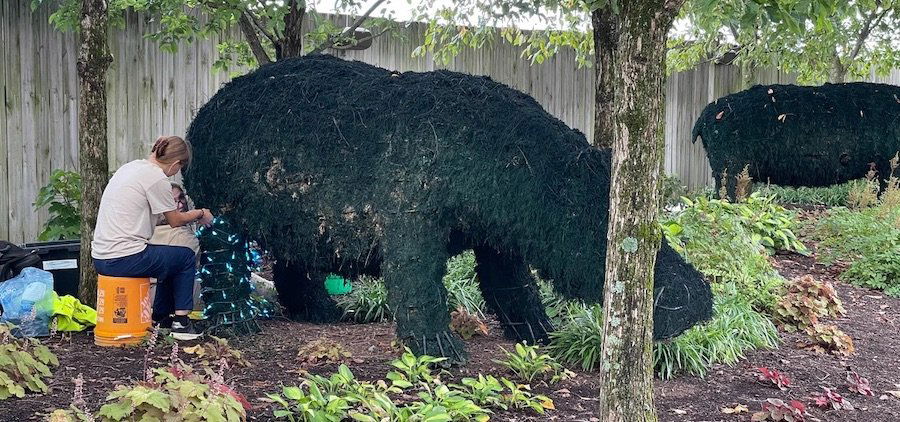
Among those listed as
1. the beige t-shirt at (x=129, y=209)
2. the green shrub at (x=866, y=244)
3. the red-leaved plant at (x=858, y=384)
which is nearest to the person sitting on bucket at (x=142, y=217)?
the beige t-shirt at (x=129, y=209)

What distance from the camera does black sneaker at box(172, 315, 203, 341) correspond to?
536cm

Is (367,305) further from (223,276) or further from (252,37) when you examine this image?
(252,37)

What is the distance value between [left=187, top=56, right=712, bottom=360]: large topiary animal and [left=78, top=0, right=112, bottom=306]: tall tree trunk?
589 mm

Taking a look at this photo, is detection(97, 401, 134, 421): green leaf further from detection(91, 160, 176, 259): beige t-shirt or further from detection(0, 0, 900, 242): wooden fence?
detection(0, 0, 900, 242): wooden fence

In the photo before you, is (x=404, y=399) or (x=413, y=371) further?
(x=413, y=371)

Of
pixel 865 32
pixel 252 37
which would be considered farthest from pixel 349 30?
pixel 865 32

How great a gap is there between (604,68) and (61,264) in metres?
3.80

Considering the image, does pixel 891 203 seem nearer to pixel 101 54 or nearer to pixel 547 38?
pixel 547 38

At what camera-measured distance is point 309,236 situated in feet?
16.7

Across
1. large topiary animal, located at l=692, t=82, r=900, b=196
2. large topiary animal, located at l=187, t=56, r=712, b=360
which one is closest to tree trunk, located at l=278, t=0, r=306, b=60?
large topiary animal, located at l=187, t=56, r=712, b=360

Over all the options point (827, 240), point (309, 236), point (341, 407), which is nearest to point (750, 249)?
point (827, 240)

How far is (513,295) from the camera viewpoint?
215 inches

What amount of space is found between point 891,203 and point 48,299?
7794 millimetres

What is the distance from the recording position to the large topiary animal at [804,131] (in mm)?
9984
